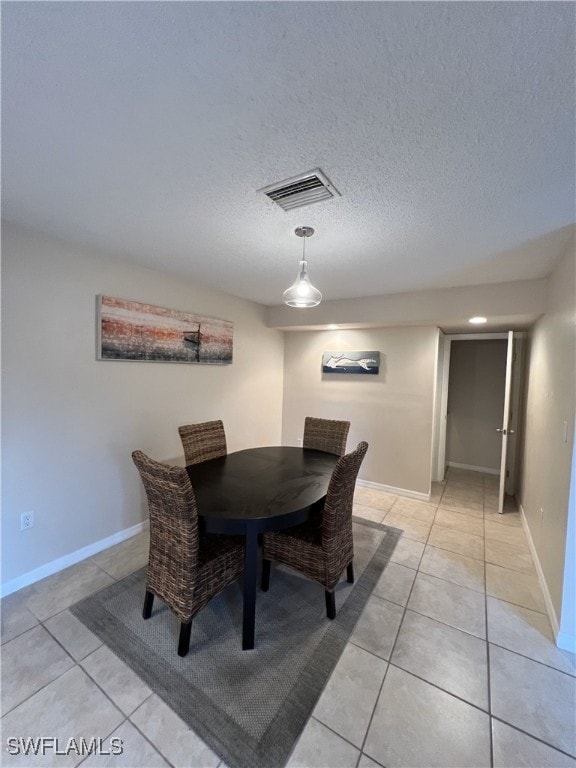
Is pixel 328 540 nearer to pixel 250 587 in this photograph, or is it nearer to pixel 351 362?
pixel 250 587

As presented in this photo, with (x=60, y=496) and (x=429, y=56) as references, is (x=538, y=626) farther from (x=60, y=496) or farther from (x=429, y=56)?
(x=60, y=496)

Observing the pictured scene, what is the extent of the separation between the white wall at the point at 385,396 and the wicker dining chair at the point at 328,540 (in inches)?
81.3

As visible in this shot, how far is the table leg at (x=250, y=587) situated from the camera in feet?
5.44

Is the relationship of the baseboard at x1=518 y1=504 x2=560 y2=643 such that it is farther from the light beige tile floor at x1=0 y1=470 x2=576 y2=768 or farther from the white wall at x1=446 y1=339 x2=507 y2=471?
the white wall at x1=446 y1=339 x2=507 y2=471

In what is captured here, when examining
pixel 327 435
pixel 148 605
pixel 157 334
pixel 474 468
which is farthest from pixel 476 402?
pixel 148 605

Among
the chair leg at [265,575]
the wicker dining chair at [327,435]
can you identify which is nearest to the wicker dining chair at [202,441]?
the wicker dining chair at [327,435]

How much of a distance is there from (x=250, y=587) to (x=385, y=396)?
2911 mm

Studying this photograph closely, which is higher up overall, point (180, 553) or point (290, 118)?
point (290, 118)

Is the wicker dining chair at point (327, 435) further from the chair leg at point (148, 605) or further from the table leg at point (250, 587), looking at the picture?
the chair leg at point (148, 605)

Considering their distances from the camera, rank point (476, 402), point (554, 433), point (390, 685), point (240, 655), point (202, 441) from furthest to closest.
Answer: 1. point (476, 402)
2. point (202, 441)
3. point (554, 433)
4. point (240, 655)
5. point (390, 685)

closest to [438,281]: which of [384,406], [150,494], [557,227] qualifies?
[557,227]

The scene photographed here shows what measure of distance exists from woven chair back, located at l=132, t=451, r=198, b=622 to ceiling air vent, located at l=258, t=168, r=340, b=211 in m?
→ 1.48

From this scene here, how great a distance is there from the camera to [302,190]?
5.21 ft

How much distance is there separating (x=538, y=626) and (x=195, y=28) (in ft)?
10.7
